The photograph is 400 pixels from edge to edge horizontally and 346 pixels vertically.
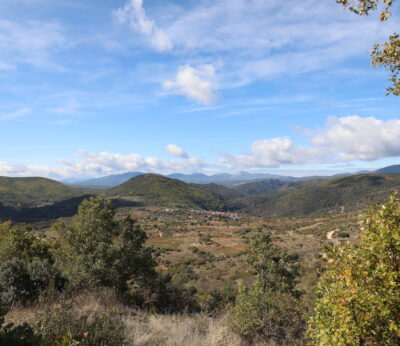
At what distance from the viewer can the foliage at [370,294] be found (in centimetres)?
403

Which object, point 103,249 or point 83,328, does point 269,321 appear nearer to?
point 83,328

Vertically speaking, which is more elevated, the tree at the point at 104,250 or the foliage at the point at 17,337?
the foliage at the point at 17,337

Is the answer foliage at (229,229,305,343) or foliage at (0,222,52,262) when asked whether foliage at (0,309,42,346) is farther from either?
foliage at (0,222,52,262)

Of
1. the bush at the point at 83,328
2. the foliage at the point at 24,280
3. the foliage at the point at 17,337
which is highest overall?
the foliage at the point at 17,337

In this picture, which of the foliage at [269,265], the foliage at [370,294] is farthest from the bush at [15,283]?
the foliage at [370,294]

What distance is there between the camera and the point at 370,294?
13.3 feet

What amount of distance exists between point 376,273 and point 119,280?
52.2 ft

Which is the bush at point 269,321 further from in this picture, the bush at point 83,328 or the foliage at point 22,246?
the foliage at point 22,246

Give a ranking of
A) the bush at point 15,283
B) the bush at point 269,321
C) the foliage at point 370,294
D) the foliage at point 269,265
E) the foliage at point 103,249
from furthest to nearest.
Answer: the foliage at point 103,249
the foliage at point 269,265
the bush at point 15,283
the bush at point 269,321
the foliage at point 370,294

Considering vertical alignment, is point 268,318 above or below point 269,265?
above

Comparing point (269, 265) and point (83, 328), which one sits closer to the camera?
point (83, 328)

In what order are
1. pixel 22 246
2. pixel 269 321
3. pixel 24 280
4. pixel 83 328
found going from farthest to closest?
pixel 22 246
pixel 24 280
pixel 269 321
pixel 83 328

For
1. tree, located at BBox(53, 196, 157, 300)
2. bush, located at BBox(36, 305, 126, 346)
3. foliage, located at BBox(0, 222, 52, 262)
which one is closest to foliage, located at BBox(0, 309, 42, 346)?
bush, located at BBox(36, 305, 126, 346)

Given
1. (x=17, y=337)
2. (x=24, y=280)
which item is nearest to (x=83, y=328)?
(x=17, y=337)
